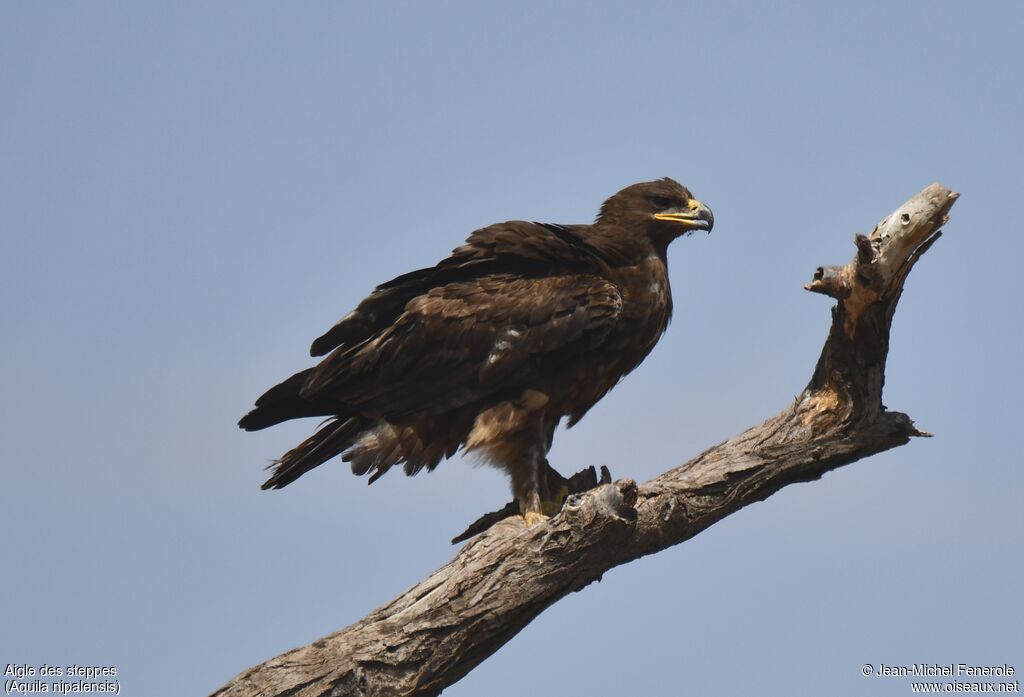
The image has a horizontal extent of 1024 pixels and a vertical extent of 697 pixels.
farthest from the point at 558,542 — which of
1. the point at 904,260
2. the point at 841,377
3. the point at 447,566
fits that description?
the point at 904,260

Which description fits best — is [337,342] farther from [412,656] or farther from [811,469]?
[811,469]

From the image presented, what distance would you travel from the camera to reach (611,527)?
21.5ft

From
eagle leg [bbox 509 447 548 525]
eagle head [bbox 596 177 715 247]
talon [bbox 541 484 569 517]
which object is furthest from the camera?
eagle head [bbox 596 177 715 247]

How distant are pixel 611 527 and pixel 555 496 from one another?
6.22 ft

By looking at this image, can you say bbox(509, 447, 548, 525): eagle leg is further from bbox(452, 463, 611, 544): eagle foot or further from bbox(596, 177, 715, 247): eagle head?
bbox(596, 177, 715, 247): eagle head

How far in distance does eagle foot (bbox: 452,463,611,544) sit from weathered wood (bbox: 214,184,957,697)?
3.07ft

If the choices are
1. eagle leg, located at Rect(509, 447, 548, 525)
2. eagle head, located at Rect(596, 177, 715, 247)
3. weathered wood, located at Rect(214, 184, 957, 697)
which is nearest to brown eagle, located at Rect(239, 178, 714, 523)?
eagle leg, located at Rect(509, 447, 548, 525)

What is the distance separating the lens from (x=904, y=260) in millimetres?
6609

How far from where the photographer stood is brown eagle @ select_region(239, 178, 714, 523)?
→ 26.6 ft

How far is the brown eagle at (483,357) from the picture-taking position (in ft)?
26.6

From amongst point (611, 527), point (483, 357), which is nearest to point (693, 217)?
point (483, 357)

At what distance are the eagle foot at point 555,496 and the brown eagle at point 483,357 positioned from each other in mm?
47

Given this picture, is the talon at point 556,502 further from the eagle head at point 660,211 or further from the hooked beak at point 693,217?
the hooked beak at point 693,217

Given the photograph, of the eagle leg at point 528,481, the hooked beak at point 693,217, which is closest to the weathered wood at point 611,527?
the eagle leg at point 528,481
